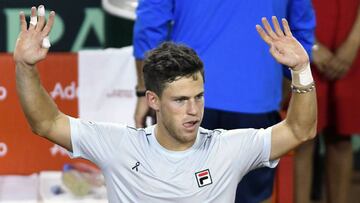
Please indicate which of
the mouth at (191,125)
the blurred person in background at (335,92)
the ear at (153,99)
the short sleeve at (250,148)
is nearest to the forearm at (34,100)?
the ear at (153,99)

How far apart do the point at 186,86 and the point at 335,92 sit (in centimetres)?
208

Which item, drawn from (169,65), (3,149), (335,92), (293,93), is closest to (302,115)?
(293,93)

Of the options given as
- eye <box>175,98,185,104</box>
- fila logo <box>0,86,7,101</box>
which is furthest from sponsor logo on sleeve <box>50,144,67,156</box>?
eye <box>175,98,185,104</box>

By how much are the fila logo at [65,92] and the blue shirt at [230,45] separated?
1.28 metres

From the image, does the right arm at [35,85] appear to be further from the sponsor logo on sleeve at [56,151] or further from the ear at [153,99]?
the sponsor logo on sleeve at [56,151]

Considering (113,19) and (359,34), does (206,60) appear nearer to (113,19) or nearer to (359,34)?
(359,34)

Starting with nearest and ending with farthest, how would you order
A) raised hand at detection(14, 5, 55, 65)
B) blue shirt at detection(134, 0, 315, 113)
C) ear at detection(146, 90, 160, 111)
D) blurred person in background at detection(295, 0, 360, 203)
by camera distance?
raised hand at detection(14, 5, 55, 65), ear at detection(146, 90, 160, 111), blue shirt at detection(134, 0, 315, 113), blurred person in background at detection(295, 0, 360, 203)

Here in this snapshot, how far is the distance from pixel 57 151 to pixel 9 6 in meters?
1.07

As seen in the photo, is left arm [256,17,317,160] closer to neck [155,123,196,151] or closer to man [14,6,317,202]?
man [14,6,317,202]

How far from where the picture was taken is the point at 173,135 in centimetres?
371

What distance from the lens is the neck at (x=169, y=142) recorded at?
3742 mm

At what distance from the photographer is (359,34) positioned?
5.48 metres

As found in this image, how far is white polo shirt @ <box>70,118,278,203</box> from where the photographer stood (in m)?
3.70

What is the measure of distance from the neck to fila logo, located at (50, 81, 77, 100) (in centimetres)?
209
